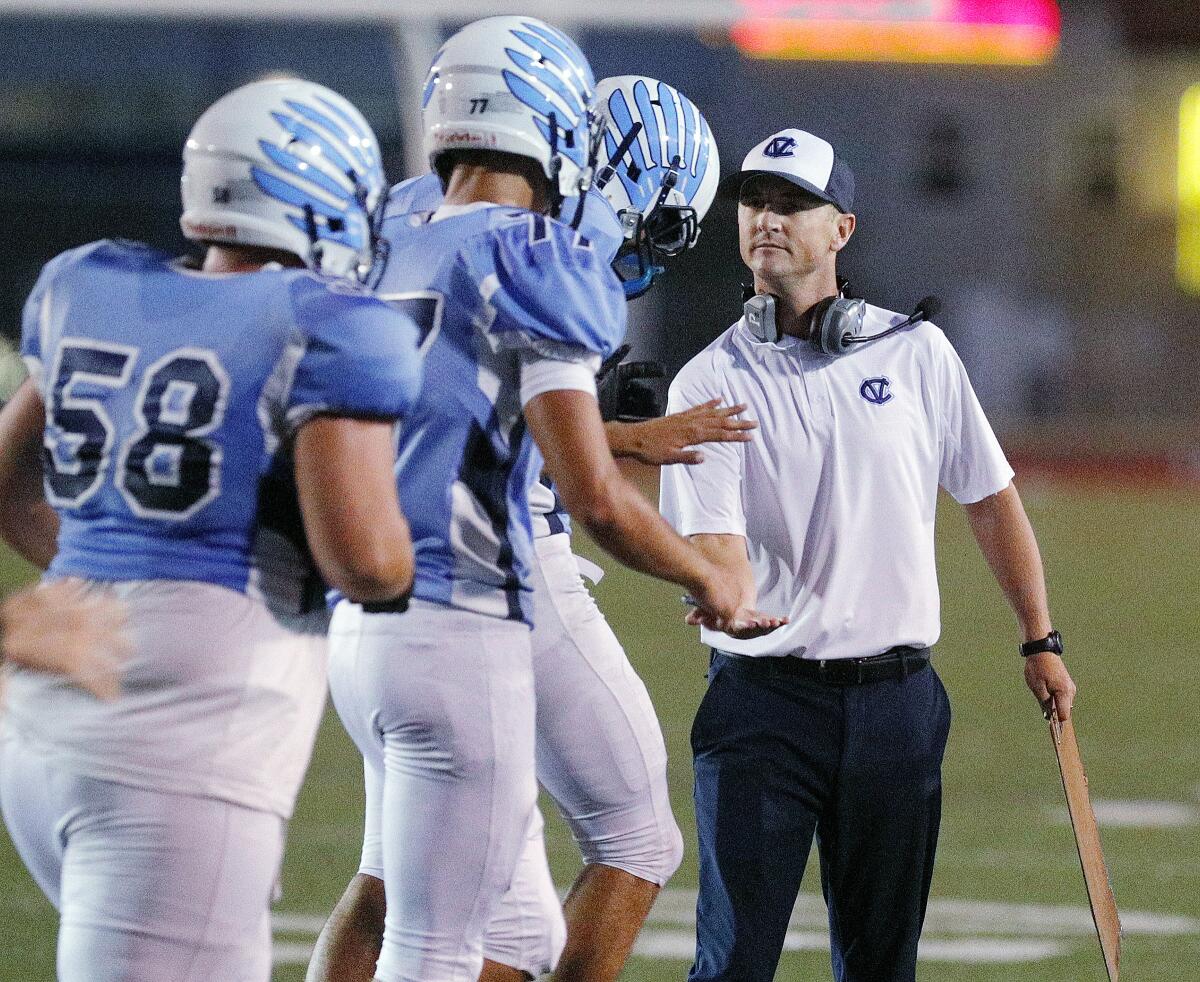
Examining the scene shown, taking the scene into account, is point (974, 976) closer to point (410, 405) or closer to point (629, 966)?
point (629, 966)

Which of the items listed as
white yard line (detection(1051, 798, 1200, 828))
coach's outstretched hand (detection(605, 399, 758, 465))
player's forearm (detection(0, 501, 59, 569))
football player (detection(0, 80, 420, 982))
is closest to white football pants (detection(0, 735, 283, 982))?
football player (detection(0, 80, 420, 982))

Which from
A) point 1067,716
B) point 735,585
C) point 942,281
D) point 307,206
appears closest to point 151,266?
point 307,206

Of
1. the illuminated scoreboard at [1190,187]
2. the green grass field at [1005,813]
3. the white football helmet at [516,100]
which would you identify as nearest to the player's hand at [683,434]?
the white football helmet at [516,100]

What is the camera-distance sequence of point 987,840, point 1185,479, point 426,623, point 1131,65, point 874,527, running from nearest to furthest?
1. point 426,623
2. point 874,527
3. point 987,840
4. point 1185,479
5. point 1131,65

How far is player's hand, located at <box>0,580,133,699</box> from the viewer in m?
2.16

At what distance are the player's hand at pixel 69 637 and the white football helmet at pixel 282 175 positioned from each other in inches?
19.0

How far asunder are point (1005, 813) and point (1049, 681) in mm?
2950

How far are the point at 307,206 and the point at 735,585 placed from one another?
32.6 inches

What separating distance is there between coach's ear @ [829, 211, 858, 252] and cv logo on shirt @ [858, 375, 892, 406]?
10.6 inches

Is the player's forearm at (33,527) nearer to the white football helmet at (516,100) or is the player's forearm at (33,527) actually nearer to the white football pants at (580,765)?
the white football pants at (580,765)

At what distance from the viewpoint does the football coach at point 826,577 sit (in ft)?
10.8

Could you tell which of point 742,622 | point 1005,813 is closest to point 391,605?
point 742,622

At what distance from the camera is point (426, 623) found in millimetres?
2740

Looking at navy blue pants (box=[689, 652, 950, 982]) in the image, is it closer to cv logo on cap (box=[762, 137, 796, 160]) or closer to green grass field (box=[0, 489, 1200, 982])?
cv logo on cap (box=[762, 137, 796, 160])
